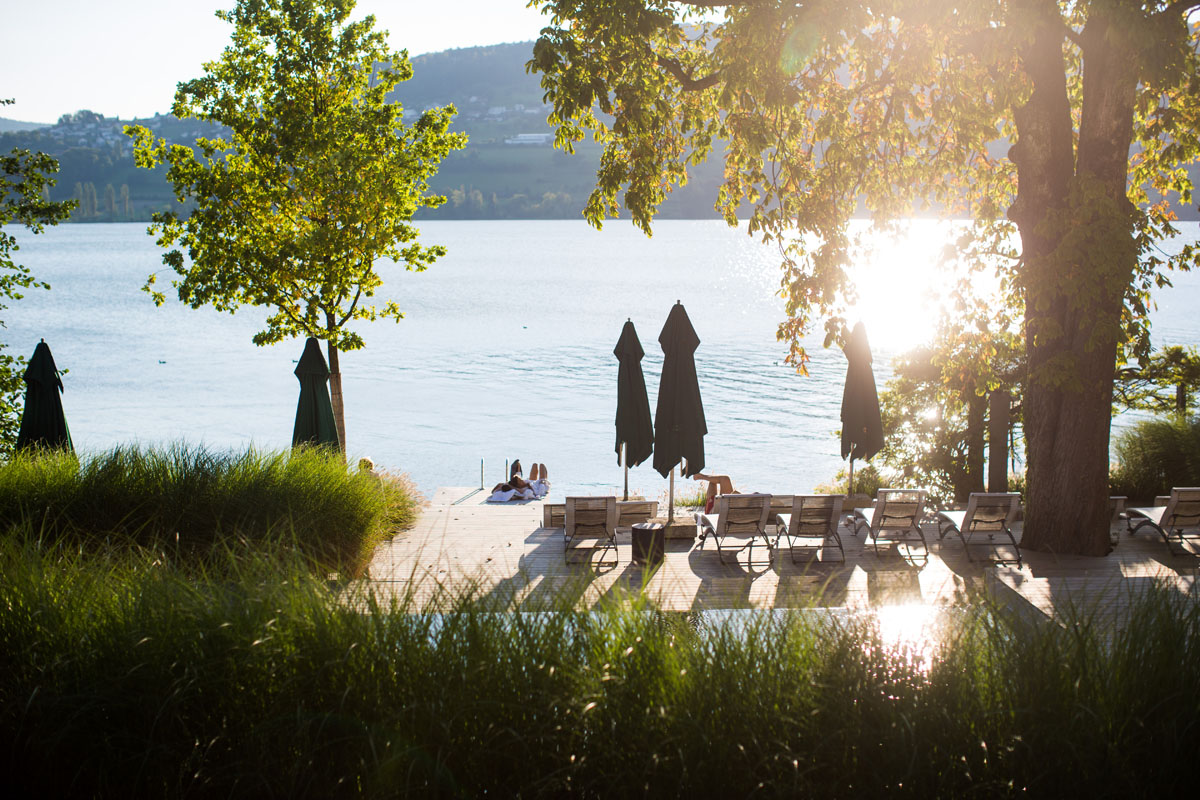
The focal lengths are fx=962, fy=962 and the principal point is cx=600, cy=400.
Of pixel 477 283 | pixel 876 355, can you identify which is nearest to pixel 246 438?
pixel 876 355

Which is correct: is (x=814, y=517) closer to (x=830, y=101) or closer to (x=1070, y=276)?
(x=1070, y=276)

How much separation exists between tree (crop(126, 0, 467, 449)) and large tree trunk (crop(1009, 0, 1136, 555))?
10651mm

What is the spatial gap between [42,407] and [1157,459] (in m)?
16.3

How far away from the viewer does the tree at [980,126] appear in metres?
9.36

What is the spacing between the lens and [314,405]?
43.7ft

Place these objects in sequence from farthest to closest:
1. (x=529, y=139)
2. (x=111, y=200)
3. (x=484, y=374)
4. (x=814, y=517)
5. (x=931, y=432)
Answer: (x=529, y=139) < (x=111, y=200) < (x=484, y=374) < (x=931, y=432) < (x=814, y=517)

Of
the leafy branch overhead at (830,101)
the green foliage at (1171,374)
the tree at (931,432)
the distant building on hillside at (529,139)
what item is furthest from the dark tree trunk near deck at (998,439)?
the distant building on hillside at (529,139)

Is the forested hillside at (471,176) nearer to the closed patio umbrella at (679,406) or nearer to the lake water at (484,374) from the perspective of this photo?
the lake water at (484,374)

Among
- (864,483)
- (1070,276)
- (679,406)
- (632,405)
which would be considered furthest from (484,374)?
(1070,276)

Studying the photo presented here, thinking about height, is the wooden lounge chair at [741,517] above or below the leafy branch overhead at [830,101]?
below

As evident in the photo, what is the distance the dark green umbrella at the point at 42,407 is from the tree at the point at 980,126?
290 inches

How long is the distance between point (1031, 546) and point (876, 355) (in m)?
48.4

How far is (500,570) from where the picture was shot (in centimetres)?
1005

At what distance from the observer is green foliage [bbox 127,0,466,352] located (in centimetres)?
1652
